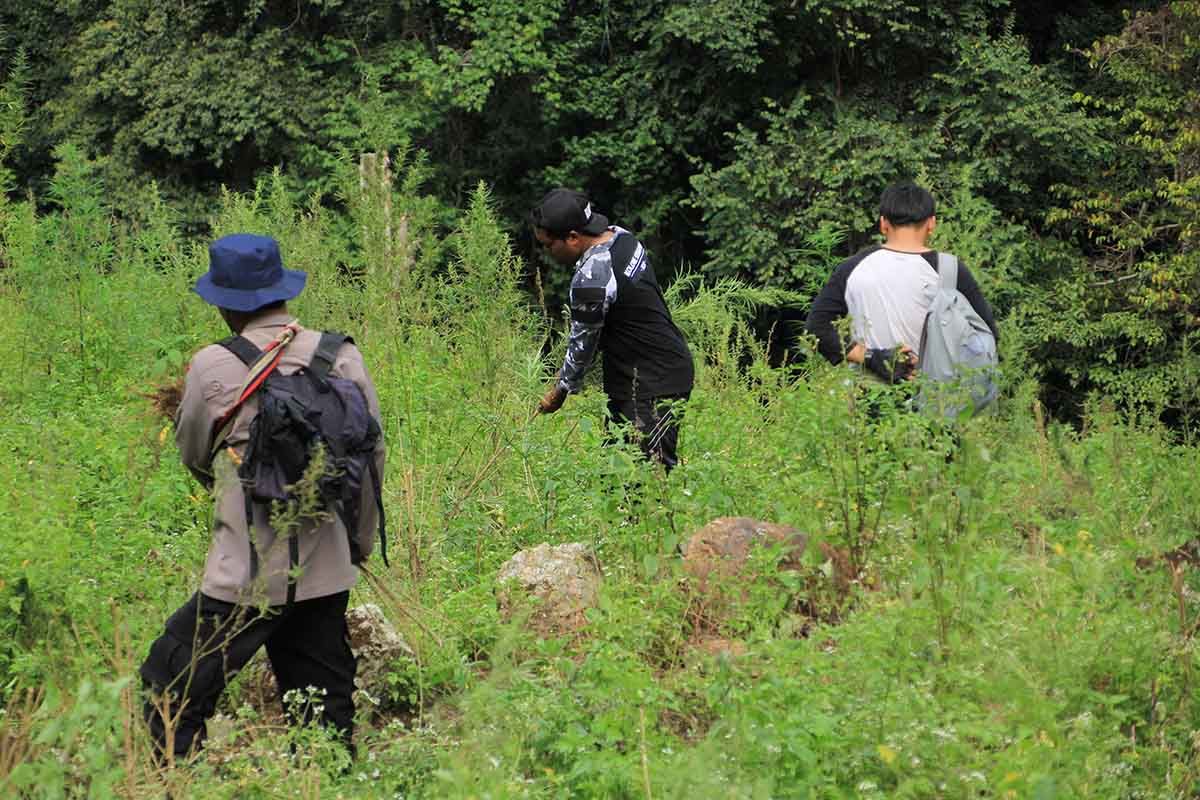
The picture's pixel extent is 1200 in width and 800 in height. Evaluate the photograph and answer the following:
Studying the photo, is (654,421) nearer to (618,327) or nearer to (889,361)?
(618,327)

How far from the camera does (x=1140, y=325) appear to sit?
57.1 feet

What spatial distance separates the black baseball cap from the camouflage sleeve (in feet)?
0.53

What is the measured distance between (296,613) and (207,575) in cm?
30

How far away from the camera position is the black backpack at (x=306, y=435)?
148 inches

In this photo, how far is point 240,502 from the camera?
3.81 m

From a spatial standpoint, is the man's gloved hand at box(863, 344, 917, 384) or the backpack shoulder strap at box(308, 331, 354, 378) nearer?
the backpack shoulder strap at box(308, 331, 354, 378)

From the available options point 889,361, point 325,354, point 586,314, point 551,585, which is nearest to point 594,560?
point 551,585

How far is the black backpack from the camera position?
376 cm

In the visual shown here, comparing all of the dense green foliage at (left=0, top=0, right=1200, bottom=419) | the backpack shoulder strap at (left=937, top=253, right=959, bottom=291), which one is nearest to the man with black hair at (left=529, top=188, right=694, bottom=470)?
the backpack shoulder strap at (left=937, top=253, right=959, bottom=291)

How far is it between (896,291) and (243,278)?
8.20 feet

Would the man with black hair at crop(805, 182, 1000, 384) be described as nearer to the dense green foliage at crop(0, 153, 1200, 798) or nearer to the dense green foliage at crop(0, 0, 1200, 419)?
the dense green foliage at crop(0, 153, 1200, 798)

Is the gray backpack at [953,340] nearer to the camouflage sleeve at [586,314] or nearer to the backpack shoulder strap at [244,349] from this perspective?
the camouflage sleeve at [586,314]

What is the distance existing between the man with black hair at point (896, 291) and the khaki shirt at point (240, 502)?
7.05 feet

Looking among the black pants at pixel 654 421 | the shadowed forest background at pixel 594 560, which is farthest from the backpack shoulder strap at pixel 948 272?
the black pants at pixel 654 421
